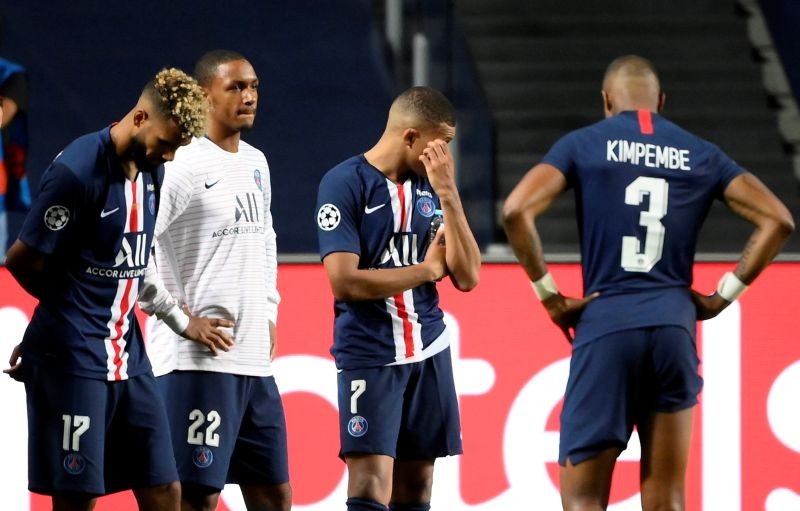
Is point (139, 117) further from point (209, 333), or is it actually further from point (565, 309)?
point (565, 309)

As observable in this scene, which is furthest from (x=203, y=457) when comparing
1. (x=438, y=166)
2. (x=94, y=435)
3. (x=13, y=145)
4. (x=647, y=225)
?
(x=13, y=145)

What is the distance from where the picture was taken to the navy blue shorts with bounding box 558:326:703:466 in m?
4.71

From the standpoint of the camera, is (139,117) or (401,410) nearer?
(139,117)

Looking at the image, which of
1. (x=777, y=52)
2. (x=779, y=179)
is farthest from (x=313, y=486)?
(x=777, y=52)

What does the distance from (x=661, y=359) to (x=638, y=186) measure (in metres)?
0.53

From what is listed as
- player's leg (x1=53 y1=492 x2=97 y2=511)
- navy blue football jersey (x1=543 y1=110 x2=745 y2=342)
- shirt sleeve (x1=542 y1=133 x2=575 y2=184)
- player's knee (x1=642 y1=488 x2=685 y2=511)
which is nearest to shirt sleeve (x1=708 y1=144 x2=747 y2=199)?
navy blue football jersey (x1=543 y1=110 x2=745 y2=342)

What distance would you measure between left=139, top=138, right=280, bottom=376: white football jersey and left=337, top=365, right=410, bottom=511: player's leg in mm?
430

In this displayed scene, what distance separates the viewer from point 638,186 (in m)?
4.69

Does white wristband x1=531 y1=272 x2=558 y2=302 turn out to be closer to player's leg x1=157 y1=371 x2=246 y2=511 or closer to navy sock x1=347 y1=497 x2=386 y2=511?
navy sock x1=347 y1=497 x2=386 y2=511

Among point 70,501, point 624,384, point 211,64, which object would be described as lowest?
point 70,501

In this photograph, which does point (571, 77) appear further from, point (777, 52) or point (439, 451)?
point (439, 451)

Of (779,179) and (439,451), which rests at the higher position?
(779,179)

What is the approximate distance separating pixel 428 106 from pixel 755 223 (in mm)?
1112

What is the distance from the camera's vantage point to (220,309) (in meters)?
5.25
